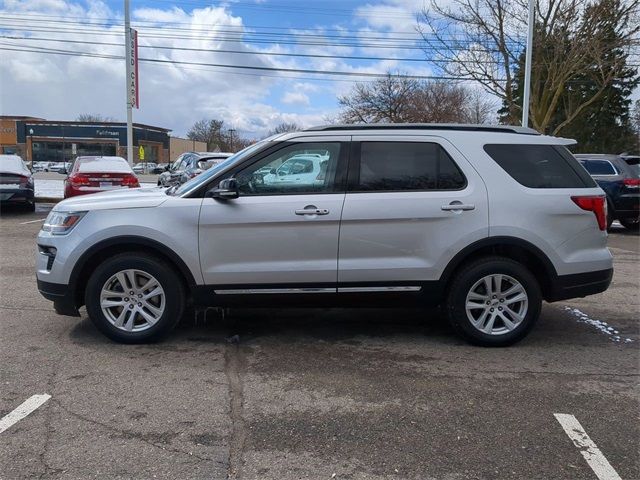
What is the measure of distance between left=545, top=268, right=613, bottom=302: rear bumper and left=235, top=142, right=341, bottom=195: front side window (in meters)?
2.13

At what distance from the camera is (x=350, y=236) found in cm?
463

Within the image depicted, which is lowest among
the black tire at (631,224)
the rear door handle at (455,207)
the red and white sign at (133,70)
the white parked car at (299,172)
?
the black tire at (631,224)

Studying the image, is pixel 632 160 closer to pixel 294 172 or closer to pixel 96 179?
pixel 294 172

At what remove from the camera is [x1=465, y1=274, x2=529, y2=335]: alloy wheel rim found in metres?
4.76

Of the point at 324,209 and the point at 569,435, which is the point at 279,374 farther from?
the point at 569,435

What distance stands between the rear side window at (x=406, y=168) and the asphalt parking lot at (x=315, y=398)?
55.9 inches

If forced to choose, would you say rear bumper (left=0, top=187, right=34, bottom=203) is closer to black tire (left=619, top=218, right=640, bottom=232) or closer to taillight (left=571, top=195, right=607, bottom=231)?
taillight (left=571, top=195, right=607, bottom=231)

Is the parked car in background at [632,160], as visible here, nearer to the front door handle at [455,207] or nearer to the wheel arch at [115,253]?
the front door handle at [455,207]

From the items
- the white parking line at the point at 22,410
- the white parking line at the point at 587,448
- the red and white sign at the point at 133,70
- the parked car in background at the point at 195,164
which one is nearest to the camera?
the white parking line at the point at 587,448

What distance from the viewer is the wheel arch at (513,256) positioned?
470 cm

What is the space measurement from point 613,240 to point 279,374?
34.7 feet

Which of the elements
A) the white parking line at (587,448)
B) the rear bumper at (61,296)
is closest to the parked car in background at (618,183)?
the white parking line at (587,448)

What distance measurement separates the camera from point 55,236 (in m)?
4.74

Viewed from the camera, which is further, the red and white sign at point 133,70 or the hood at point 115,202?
the red and white sign at point 133,70
